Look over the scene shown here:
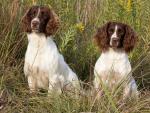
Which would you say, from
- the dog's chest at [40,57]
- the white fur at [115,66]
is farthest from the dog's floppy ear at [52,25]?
the white fur at [115,66]

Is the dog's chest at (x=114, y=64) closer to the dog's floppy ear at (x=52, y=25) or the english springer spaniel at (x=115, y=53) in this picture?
the english springer spaniel at (x=115, y=53)

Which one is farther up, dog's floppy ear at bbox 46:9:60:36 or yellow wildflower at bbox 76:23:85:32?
dog's floppy ear at bbox 46:9:60:36

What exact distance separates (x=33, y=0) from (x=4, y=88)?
1.77m

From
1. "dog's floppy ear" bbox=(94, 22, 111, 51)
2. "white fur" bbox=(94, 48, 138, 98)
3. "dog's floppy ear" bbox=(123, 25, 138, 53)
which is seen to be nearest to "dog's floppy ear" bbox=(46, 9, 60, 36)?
"dog's floppy ear" bbox=(94, 22, 111, 51)

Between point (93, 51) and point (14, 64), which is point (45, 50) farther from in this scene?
point (93, 51)

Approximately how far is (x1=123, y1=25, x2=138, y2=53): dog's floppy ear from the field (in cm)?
25

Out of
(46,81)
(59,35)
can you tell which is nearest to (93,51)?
(59,35)

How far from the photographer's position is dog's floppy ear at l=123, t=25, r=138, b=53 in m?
5.77

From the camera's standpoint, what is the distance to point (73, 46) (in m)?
6.63

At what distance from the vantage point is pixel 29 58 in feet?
19.0

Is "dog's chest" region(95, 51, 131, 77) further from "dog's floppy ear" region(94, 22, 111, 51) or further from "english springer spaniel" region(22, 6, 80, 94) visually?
"english springer spaniel" region(22, 6, 80, 94)

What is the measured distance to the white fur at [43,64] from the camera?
5.73m

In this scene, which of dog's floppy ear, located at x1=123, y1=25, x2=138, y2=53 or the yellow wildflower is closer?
dog's floppy ear, located at x1=123, y1=25, x2=138, y2=53

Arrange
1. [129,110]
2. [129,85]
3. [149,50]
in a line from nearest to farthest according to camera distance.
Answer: [129,110], [129,85], [149,50]
